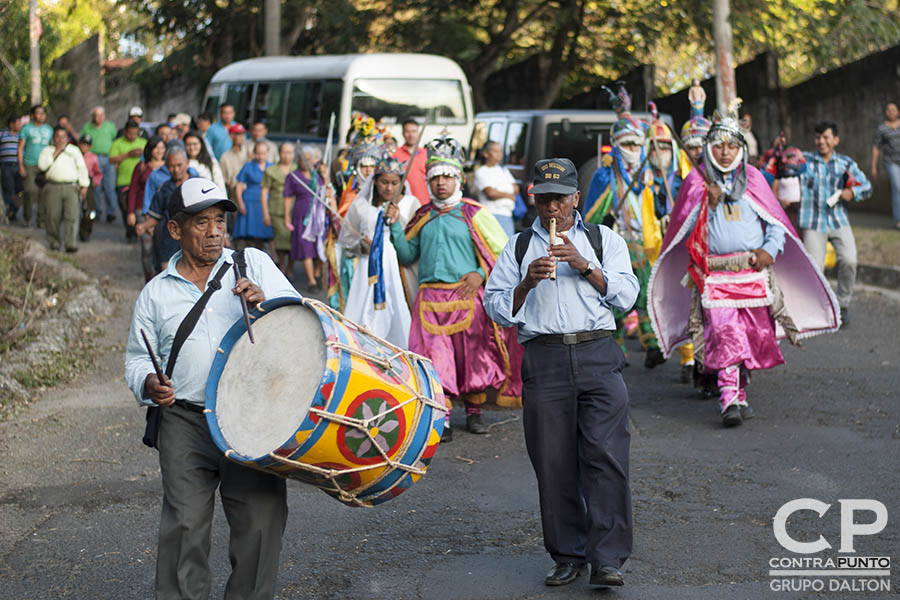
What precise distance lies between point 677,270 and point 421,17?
20.0 m

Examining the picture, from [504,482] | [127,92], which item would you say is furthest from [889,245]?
[127,92]

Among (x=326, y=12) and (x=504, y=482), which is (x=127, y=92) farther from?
(x=504, y=482)

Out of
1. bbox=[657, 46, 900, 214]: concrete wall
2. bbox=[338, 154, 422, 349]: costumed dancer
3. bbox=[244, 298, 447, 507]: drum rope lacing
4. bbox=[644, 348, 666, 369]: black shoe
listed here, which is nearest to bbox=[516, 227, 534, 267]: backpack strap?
bbox=[244, 298, 447, 507]: drum rope lacing

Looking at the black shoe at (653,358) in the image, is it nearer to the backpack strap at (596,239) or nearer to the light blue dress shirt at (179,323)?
the backpack strap at (596,239)

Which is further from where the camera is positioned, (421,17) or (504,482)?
(421,17)

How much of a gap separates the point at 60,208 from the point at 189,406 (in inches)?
539

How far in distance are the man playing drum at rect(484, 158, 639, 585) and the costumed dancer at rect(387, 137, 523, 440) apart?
98.6 inches

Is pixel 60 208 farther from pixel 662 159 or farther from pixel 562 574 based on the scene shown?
pixel 562 574

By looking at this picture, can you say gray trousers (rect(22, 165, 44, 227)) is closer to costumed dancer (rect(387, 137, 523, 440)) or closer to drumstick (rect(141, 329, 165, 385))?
costumed dancer (rect(387, 137, 523, 440))

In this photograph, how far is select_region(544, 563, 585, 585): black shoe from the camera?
17.7 feet

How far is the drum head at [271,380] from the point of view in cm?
439

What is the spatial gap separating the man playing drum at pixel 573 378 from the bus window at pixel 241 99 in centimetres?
1725

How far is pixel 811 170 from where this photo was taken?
12.4 metres

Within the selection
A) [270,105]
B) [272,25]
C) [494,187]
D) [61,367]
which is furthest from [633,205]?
[272,25]
